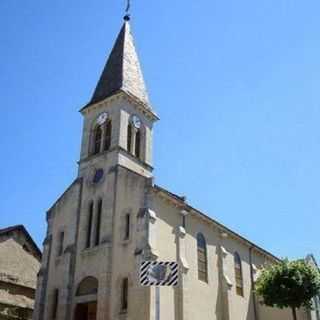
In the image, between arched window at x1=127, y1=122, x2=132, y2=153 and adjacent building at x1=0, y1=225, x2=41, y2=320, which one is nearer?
arched window at x1=127, y1=122, x2=132, y2=153

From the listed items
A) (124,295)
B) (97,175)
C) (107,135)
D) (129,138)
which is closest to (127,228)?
(124,295)

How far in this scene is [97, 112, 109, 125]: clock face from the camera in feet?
122

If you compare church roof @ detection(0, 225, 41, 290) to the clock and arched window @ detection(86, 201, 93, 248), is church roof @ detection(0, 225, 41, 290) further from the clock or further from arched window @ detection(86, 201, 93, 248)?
the clock

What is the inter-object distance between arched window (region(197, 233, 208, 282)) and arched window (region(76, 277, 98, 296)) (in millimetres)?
7269

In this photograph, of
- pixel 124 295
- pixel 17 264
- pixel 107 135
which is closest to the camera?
pixel 124 295

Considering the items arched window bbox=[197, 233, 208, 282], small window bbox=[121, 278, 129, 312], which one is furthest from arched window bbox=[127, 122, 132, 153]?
small window bbox=[121, 278, 129, 312]

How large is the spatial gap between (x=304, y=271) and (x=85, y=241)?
15495 mm

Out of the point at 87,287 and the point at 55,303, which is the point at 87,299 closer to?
the point at 87,287

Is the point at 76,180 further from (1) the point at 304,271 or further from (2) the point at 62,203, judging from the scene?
(1) the point at 304,271

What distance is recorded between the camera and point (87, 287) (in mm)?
31719

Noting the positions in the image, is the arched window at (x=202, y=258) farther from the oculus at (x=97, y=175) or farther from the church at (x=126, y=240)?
the oculus at (x=97, y=175)

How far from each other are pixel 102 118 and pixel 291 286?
727 inches

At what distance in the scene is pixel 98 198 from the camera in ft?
112

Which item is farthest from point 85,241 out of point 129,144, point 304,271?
point 304,271
